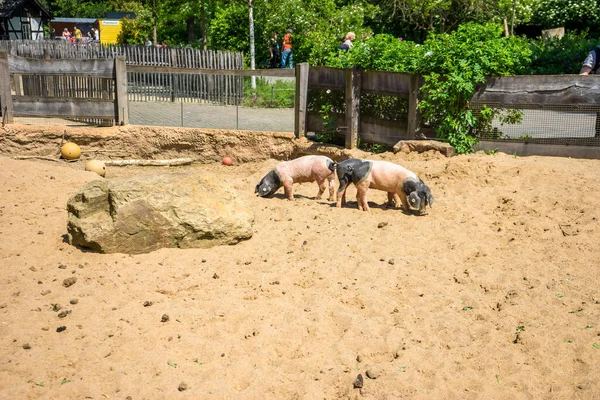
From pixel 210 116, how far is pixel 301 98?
253 cm

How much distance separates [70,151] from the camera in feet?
43.9

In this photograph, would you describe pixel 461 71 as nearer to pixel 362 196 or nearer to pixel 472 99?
pixel 472 99

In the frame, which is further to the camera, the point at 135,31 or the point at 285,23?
the point at 135,31

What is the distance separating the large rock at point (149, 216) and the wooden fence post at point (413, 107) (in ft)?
16.2

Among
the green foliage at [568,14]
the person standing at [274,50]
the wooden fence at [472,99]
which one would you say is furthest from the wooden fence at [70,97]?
the green foliage at [568,14]

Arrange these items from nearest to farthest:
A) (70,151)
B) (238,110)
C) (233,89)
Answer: (70,151) < (238,110) < (233,89)

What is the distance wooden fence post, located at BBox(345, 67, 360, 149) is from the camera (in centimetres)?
1226

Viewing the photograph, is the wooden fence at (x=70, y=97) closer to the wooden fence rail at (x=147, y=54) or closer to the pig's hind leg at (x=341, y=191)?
the wooden fence rail at (x=147, y=54)

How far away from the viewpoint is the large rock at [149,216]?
6926 mm

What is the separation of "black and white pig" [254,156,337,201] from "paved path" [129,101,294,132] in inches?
166

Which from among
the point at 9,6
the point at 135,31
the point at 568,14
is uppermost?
the point at 9,6

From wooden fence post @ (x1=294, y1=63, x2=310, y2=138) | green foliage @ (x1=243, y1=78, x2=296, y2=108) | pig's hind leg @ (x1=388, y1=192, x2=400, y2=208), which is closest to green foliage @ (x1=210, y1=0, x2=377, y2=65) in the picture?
green foliage @ (x1=243, y1=78, x2=296, y2=108)

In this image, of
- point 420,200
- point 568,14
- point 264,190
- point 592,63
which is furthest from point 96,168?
point 568,14

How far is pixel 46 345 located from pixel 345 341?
7.70 feet
